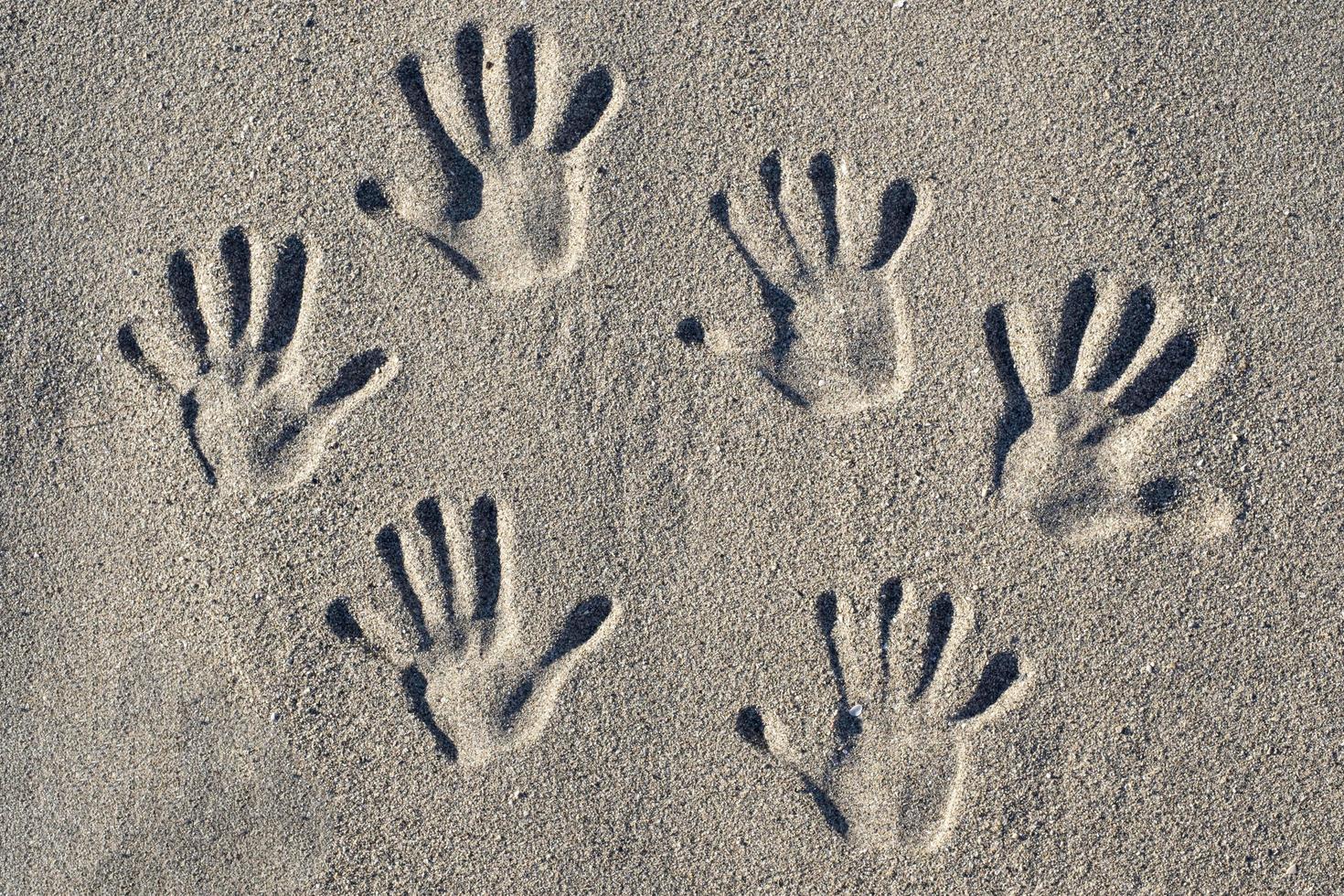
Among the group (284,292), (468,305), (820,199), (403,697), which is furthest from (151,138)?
(820,199)

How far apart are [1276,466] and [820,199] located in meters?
0.95

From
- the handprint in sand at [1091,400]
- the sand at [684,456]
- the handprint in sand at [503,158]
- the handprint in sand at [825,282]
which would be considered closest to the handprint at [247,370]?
the sand at [684,456]

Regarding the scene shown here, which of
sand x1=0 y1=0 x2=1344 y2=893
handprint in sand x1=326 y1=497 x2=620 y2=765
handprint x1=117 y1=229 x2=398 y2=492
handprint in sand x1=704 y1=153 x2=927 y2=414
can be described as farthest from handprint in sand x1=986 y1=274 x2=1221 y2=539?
handprint x1=117 y1=229 x2=398 y2=492

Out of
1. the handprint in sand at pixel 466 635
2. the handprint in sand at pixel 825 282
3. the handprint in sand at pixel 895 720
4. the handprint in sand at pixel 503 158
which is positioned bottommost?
the handprint in sand at pixel 895 720

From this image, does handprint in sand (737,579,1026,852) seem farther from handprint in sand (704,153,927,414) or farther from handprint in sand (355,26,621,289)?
handprint in sand (355,26,621,289)

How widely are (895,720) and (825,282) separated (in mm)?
809

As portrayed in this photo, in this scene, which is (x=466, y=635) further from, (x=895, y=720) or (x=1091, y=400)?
(x=1091, y=400)

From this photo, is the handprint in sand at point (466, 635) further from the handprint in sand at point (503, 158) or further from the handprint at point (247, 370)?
the handprint in sand at point (503, 158)

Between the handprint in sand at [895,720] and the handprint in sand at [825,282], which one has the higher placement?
the handprint in sand at [825,282]

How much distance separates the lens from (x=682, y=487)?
5.81 ft

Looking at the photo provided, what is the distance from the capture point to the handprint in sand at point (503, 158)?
181cm

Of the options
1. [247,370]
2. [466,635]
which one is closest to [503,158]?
[247,370]

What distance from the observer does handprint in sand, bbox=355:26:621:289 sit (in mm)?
1814

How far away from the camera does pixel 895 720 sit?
174 cm
